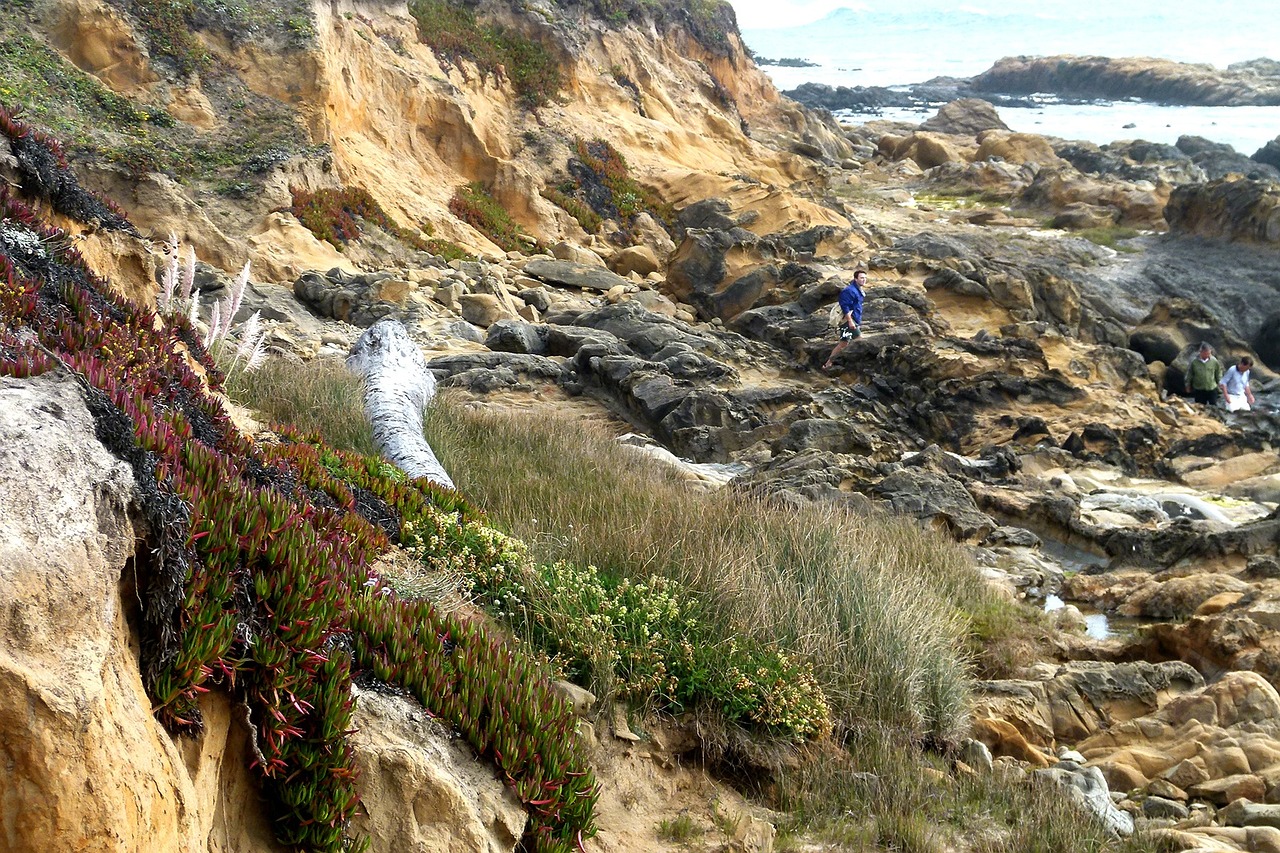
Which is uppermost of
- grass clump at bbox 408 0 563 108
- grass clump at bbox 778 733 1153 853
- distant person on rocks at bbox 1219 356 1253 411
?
grass clump at bbox 408 0 563 108

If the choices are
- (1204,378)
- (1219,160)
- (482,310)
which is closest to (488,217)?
(482,310)

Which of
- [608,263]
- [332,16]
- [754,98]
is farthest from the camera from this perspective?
[754,98]

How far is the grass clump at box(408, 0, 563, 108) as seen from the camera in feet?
92.3

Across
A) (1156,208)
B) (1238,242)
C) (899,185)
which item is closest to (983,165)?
(899,185)

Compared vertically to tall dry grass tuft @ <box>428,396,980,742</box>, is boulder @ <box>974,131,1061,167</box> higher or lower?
lower

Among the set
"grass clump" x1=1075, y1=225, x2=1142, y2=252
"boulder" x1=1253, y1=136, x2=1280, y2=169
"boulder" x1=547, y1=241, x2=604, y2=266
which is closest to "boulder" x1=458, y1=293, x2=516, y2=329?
"boulder" x1=547, y1=241, x2=604, y2=266

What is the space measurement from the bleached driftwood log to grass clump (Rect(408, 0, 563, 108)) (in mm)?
19556

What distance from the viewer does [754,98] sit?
165 ft

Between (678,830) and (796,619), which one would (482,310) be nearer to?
(796,619)

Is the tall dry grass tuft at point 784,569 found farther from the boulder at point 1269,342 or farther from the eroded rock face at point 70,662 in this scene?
the boulder at point 1269,342

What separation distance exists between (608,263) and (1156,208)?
20025 millimetres

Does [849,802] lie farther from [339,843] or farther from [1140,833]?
[339,843]

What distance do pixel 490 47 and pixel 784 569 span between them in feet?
85.4

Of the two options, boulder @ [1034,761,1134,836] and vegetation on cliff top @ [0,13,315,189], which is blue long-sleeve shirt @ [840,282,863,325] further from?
boulder @ [1034,761,1134,836]
